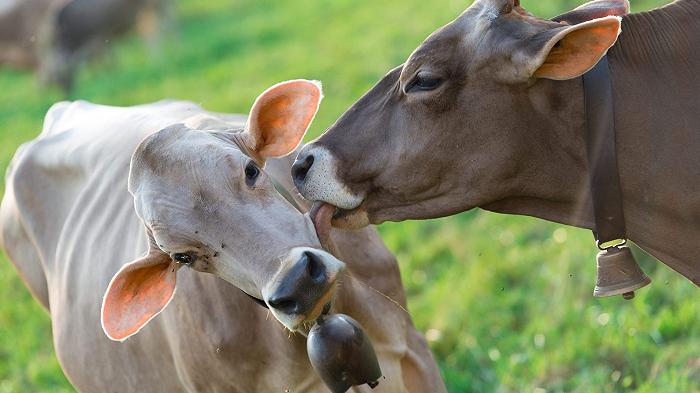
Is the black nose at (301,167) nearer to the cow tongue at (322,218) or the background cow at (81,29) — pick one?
the cow tongue at (322,218)

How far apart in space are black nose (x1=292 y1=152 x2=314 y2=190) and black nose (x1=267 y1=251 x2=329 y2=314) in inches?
19.4

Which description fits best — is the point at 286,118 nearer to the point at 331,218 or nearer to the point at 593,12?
the point at 331,218

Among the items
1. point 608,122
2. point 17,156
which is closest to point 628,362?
point 608,122

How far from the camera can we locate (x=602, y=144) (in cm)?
434

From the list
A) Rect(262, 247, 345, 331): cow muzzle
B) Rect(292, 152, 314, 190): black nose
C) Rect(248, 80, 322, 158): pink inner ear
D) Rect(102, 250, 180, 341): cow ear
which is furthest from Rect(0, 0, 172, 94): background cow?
Rect(262, 247, 345, 331): cow muzzle

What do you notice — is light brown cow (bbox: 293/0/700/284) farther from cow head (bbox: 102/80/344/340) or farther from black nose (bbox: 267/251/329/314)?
black nose (bbox: 267/251/329/314)

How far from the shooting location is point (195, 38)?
19.5m

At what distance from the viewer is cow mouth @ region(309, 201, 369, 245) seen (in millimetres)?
4418

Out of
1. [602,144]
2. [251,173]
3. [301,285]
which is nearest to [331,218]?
[251,173]

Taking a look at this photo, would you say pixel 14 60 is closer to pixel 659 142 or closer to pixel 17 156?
pixel 17 156

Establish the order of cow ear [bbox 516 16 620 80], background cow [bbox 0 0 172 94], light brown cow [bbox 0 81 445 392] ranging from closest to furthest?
cow ear [bbox 516 16 620 80] → light brown cow [bbox 0 81 445 392] → background cow [bbox 0 0 172 94]

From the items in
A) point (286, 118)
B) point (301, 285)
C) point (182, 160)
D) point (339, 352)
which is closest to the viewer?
point (301, 285)

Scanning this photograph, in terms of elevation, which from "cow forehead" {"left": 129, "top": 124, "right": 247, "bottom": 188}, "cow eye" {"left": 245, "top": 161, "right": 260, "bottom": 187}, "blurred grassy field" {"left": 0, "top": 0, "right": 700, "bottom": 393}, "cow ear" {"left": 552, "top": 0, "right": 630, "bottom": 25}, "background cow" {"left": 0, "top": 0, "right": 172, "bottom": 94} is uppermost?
"cow ear" {"left": 552, "top": 0, "right": 630, "bottom": 25}

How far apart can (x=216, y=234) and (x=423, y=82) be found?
0.93 m
